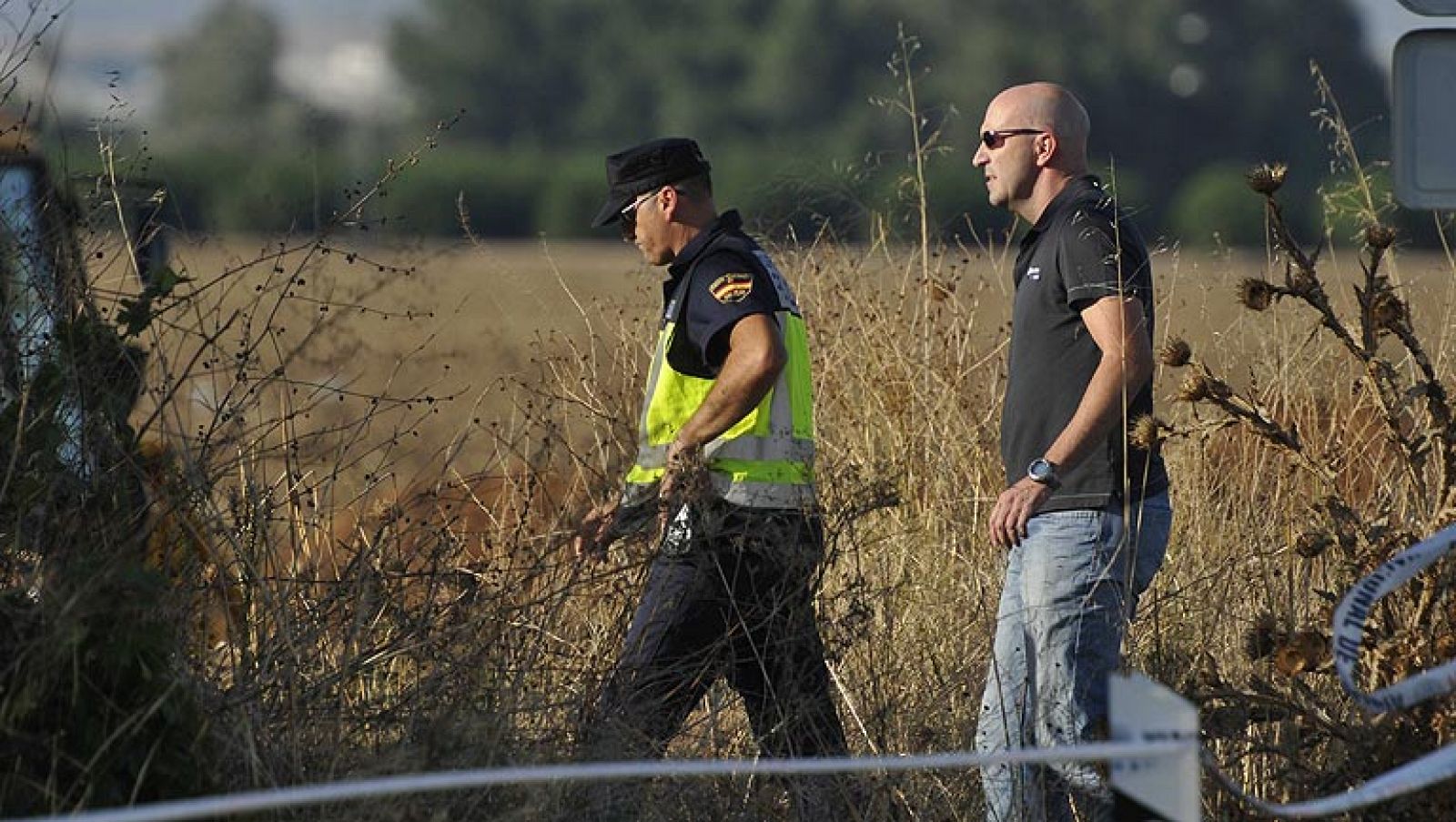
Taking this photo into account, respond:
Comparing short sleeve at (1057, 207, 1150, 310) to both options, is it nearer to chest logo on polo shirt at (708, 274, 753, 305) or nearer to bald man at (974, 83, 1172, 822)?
bald man at (974, 83, 1172, 822)

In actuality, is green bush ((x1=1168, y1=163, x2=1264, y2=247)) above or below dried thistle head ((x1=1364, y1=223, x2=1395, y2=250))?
above

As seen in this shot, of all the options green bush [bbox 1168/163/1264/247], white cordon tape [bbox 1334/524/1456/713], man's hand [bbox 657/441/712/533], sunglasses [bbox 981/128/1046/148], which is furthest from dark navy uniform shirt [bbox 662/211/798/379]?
green bush [bbox 1168/163/1264/247]

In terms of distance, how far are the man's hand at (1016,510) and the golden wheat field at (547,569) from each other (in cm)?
34

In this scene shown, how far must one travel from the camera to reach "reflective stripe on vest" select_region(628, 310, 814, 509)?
5746 mm

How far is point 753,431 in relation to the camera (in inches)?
228

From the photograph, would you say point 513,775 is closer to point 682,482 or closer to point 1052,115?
point 682,482

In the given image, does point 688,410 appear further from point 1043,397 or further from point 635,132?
point 635,132

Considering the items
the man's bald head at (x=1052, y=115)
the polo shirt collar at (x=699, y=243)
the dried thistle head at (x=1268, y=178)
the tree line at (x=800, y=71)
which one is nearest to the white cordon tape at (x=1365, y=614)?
the dried thistle head at (x=1268, y=178)

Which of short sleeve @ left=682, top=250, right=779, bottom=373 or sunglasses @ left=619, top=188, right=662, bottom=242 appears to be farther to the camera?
sunglasses @ left=619, top=188, right=662, bottom=242

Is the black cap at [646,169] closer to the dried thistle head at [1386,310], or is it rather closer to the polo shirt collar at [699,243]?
the polo shirt collar at [699,243]

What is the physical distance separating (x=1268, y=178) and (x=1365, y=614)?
1.22 meters

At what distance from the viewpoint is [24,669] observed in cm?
418

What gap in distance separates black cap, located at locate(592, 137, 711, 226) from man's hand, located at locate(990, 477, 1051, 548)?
1284mm

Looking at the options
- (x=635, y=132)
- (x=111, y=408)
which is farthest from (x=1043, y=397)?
(x=635, y=132)
